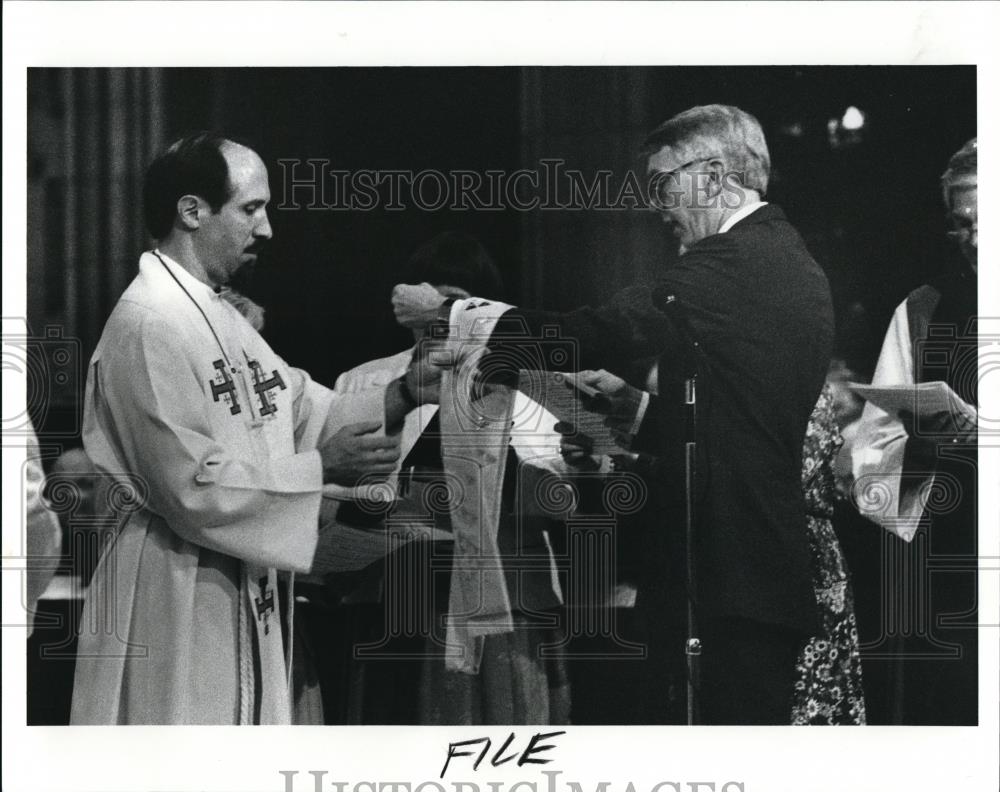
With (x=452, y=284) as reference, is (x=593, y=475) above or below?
below

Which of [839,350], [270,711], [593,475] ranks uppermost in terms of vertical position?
[839,350]

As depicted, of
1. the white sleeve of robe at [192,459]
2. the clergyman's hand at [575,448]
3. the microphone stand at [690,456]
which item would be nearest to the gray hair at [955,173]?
the microphone stand at [690,456]

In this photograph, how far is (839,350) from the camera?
16.6 ft

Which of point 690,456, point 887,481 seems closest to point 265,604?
point 690,456

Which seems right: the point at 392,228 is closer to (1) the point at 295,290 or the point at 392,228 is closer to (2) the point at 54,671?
(1) the point at 295,290

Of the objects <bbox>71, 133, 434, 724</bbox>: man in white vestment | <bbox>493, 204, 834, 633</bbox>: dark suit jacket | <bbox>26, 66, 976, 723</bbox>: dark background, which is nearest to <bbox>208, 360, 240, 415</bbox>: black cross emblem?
<bbox>71, 133, 434, 724</bbox>: man in white vestment

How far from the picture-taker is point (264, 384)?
16.4 ft

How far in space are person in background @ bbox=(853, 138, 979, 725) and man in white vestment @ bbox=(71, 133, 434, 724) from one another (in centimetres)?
144

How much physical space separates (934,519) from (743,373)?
752mm

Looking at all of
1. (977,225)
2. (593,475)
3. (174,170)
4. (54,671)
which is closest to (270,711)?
(54,671)

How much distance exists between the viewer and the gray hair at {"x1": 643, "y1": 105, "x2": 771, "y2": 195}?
504 centimetres

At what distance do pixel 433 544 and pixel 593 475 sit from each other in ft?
1.74

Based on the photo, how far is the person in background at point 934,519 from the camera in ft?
16.7

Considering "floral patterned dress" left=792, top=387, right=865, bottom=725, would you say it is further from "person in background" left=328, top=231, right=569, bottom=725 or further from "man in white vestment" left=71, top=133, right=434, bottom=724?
"man in white vestment" left=71, top=133, right=434, bottom=724
